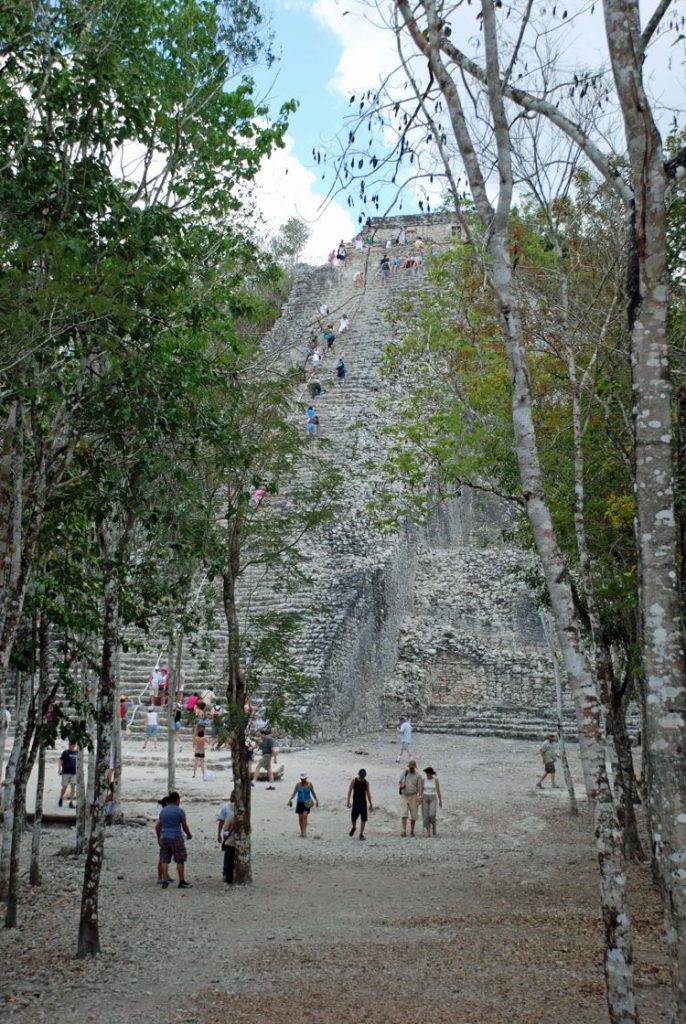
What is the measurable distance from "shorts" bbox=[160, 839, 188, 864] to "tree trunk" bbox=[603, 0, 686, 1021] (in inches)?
249

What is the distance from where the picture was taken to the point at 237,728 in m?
9.60

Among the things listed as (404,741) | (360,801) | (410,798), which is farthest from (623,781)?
(404,741)

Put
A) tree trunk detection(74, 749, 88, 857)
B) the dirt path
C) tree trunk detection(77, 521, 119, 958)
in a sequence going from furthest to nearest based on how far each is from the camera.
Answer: tree trunk detection(74, 749, 88, 857), tree trunk detection(77, 521, 119, 958), the dirt path

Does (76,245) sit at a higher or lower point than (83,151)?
lower

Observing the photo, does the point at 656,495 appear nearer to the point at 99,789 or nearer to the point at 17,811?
the point at 99,789

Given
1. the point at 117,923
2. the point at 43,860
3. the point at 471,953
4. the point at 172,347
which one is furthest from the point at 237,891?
the point at 172,347

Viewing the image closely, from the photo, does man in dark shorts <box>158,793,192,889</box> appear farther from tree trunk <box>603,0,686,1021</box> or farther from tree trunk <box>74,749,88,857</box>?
tree trunk <box>603,0,686,1021</box>

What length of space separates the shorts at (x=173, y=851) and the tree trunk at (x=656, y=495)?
6.32m

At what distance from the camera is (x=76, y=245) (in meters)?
5.83

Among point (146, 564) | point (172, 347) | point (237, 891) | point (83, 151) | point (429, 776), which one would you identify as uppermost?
point (83, 151)

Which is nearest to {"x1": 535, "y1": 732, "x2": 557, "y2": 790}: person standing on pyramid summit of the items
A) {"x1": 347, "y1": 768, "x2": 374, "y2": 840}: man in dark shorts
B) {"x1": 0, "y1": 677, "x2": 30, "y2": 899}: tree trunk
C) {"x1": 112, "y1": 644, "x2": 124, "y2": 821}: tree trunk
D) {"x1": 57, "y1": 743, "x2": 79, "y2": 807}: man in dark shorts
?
{"x1": 347, "y1": 768, "x2": 374, "y2": 840}: man in dark shorts

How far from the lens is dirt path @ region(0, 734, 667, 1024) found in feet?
18.8

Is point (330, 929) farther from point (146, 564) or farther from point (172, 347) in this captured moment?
point (172, 347)

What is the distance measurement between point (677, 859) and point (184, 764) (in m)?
13.1
